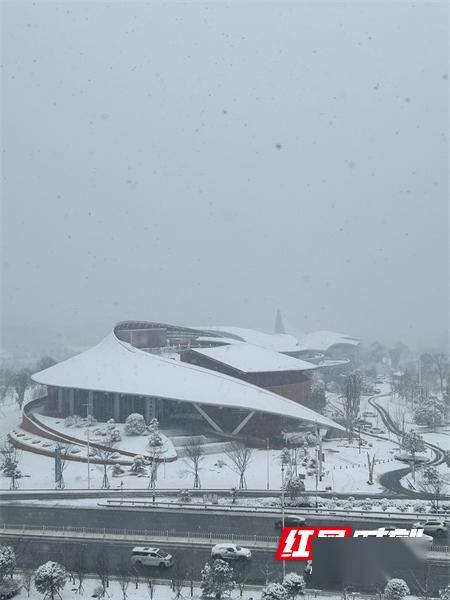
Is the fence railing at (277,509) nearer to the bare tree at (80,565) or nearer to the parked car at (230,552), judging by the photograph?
the parked car at (230,552)

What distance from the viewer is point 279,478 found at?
34906 millimetres

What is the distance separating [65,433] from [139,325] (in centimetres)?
2899

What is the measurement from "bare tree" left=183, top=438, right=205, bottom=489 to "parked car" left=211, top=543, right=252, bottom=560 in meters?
11.9

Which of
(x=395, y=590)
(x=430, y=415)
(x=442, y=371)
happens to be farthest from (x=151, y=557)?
(x=442, y=371)

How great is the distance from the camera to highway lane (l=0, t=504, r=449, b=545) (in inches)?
981

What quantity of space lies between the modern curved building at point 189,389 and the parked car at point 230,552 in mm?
22522

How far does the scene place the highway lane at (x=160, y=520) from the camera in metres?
24.9

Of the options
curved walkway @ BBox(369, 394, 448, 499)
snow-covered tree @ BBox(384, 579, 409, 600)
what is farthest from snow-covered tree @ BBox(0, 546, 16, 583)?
curved walkway @ BBox(369, 394, 448, 499)

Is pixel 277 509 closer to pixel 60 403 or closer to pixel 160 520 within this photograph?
pixel 160 520

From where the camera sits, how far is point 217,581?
17.4 metres

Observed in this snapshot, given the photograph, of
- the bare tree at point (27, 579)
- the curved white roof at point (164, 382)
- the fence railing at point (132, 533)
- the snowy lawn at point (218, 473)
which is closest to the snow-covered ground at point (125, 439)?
the snowy lawn at point (218, 473)

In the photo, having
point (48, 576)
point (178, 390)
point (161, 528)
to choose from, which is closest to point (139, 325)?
point (178, 390)

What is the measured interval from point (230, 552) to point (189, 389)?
1014 inches

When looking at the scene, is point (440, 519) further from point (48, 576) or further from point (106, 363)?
point (106, 363)
